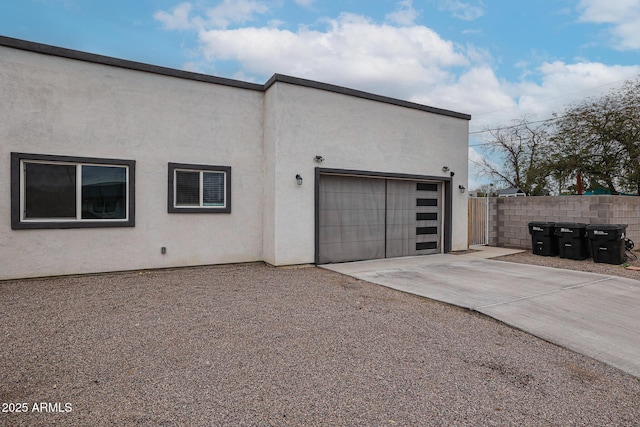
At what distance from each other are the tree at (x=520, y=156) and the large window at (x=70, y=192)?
23.2 m

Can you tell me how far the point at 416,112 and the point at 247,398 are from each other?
363 inches

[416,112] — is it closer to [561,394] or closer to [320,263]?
[320,263]

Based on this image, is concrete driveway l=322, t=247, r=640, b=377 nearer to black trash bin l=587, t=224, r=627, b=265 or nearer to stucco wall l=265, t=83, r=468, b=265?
stucco wall l=265, t=83, r=468, b=265

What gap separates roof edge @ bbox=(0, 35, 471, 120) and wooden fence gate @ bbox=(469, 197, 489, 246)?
13.1 feet

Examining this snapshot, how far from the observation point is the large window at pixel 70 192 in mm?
6492

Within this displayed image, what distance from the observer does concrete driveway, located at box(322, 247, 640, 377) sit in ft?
13.4

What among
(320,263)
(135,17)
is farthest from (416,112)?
(135,17)

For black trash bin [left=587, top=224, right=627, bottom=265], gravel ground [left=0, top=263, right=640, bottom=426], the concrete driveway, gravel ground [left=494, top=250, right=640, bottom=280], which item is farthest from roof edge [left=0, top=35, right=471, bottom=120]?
black trash bin [left=587, top=224, right=627, bottom=265]

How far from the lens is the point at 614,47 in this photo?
12844mm

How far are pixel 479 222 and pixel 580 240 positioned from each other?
11.0ft

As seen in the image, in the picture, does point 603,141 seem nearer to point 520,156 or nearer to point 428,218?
point 520,156

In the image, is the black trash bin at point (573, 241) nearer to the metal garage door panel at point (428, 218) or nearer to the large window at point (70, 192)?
the metal garage door panel at point (428, 218)

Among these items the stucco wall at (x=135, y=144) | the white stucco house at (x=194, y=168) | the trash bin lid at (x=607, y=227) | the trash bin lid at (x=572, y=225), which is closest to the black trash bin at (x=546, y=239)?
the trash bin lid at (x=572, y=225)

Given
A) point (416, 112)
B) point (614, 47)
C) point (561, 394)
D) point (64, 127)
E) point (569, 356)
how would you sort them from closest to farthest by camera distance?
point (561, 394) → point (569, 356) → point (64, 127) → point (416, 112) → point (614, 47)
